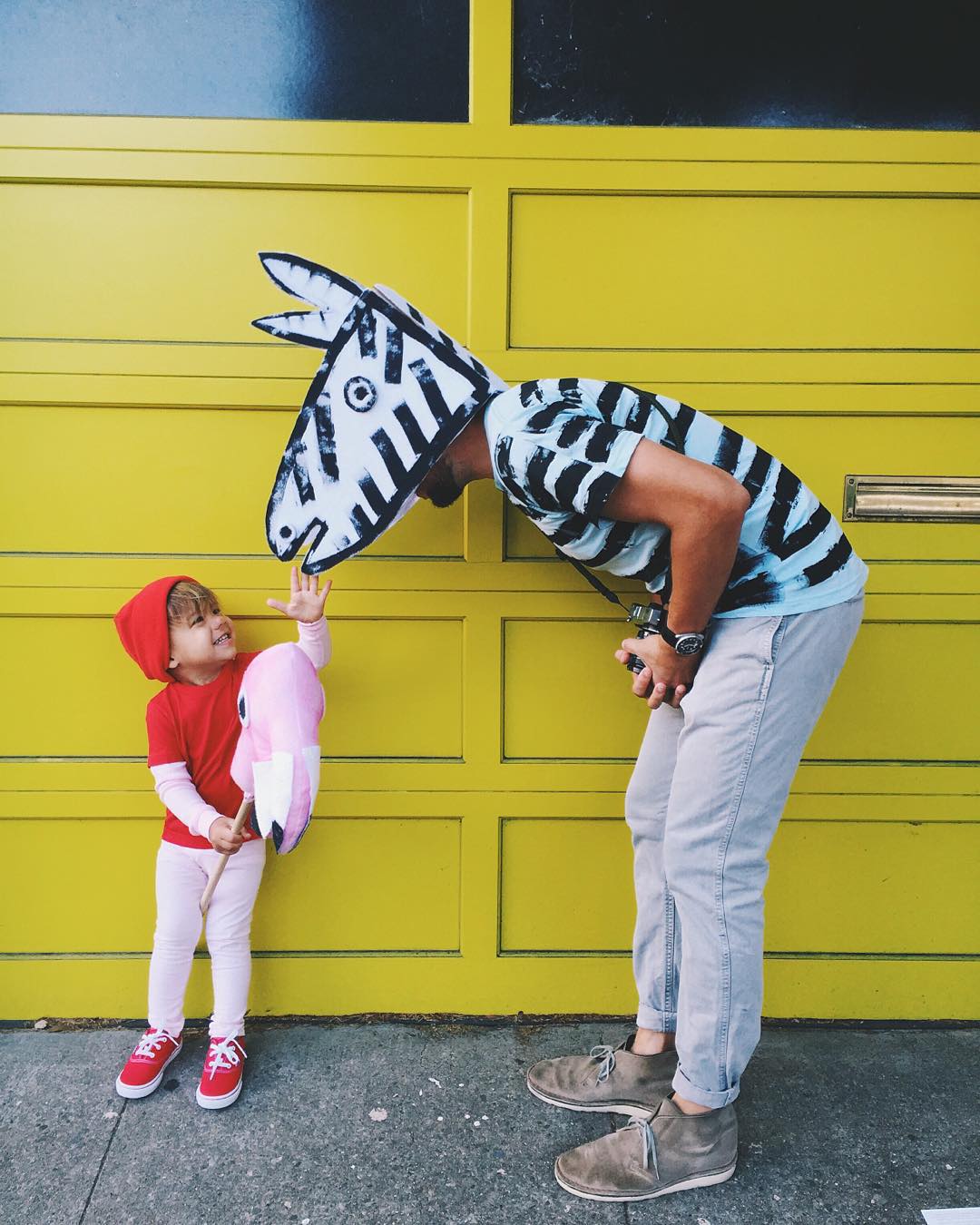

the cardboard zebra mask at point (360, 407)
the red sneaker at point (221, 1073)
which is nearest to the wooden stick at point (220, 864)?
the red sneaker at point (221, 1073)

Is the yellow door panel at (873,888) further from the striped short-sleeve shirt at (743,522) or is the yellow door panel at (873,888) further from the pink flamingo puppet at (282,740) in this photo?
the pink flamingo puppet at (282,740)

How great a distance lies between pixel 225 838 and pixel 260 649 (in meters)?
0.51

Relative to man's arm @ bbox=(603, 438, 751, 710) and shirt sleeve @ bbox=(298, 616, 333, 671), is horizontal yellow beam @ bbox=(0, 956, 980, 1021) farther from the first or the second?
man's arm @ bbox=(603, 438, 751, 710)

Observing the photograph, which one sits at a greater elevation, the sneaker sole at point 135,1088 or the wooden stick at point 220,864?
the wooden stick at point 220,864

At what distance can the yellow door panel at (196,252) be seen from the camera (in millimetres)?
2170

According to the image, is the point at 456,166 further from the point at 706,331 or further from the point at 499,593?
the point at 499,593

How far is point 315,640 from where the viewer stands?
211 cm

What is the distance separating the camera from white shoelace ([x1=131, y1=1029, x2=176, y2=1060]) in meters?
2.19

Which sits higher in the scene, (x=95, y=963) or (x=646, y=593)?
(x=646, y=593)

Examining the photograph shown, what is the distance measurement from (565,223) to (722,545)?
1.09 metres

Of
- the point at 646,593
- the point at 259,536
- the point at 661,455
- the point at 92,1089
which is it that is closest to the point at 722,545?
the point at 661,455

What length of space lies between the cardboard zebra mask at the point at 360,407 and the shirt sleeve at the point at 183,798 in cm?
66

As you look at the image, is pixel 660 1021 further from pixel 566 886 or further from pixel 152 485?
pixel 152 485

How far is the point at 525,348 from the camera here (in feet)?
7.25
